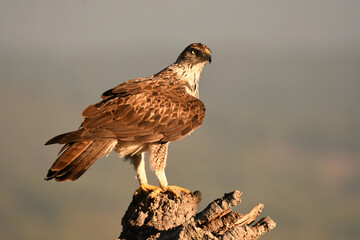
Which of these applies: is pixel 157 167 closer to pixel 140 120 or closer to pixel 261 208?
pixel 140 120

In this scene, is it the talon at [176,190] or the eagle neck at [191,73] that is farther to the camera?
the eagle neck at [191,73]

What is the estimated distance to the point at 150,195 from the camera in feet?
29.0

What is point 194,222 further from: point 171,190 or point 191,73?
point 191,73

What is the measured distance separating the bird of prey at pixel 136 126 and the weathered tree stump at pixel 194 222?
2.74ft

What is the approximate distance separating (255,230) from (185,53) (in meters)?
4.60

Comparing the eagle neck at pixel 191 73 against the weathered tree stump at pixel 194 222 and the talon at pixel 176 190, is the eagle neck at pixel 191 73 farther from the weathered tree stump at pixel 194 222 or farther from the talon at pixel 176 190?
the weathered tree stump at pixel 194 222

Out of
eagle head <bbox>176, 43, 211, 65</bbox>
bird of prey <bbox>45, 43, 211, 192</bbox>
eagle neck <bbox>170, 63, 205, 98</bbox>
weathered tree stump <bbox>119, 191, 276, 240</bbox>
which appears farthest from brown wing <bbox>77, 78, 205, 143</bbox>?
weathered tree stump <bbox>119, 191, 276, 240</bbox>

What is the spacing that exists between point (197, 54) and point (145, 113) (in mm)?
2085

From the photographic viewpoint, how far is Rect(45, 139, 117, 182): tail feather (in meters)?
7.93

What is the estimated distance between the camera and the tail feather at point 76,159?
7.93 metres

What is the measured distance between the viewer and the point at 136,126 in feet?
29.3

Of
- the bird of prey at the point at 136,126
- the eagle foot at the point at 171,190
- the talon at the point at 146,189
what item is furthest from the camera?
the talon at the point at 146,189

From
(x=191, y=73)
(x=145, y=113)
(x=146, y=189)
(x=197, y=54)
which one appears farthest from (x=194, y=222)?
(x=197, y=54)

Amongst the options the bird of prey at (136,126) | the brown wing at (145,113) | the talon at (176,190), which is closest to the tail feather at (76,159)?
the bird of prey at (136,126)
